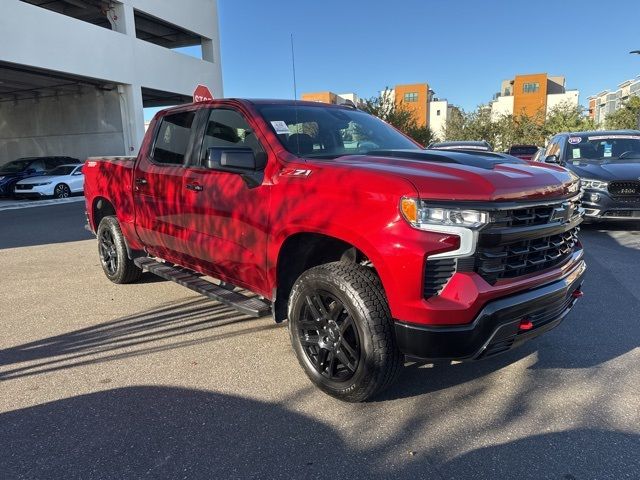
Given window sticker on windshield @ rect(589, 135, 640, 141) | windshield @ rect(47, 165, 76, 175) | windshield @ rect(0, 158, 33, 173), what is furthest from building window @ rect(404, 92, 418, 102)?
window sticker on windshield @ rect(589, 135, 640, 141)

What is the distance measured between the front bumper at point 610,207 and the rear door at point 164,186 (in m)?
6.63

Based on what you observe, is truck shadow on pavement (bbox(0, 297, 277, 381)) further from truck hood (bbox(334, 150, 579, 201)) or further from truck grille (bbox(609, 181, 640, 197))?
truck grille (bbox(609, 181, 640, 197))

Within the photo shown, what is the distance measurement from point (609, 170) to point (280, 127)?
685cm

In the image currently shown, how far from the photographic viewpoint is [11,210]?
1569cm

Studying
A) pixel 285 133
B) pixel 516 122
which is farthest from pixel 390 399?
pixel 516 122

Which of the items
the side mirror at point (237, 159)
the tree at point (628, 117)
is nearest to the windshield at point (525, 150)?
the side mirror at point (237, 159)

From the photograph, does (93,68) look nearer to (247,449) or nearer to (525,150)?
(525,150)

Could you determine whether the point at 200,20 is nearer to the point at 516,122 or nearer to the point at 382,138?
the point at 382,138

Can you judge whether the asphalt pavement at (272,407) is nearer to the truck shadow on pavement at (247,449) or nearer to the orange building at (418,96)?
the truck shadow on pavement at (247,449)

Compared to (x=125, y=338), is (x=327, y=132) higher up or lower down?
higher up

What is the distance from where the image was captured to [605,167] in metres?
8.52

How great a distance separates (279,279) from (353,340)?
2.39 ft

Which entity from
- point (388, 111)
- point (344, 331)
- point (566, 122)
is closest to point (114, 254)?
point (344, 331)

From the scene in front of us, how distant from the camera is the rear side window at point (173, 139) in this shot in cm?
454
